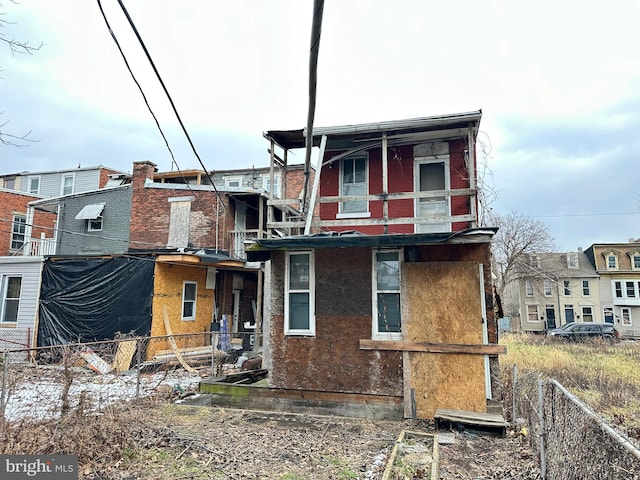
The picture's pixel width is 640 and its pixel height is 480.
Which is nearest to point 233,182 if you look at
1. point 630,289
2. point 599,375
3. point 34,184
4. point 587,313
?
point 34,184

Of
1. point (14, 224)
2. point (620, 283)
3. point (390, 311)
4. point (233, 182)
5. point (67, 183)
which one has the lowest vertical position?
point (390, 311)

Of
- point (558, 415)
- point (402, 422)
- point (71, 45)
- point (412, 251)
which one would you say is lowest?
point (402, 422)

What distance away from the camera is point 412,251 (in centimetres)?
850

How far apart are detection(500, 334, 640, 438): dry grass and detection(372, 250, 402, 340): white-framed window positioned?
419 cm

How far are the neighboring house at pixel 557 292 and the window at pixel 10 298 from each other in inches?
1591

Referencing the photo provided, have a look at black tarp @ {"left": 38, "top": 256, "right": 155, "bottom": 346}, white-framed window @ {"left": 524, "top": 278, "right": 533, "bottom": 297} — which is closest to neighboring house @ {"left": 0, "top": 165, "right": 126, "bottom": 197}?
black tarp @ {"left": 38, "top": 256, "right": 155, "bottom": 346}

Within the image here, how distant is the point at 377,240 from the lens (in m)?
7.98

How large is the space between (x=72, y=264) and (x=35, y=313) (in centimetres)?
256

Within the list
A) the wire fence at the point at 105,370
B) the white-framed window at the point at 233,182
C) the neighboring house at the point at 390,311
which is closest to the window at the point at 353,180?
the neighboring house at the point at 390,311

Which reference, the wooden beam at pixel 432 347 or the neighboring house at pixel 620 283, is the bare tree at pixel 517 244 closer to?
the neighboring house at pixel 620 283

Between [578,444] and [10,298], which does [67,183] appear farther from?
[578,444]

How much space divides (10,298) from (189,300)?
7.24 m

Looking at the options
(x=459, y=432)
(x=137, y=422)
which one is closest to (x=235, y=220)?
(x=137, y=422)

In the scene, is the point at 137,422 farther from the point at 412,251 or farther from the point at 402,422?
the point at 412,251
